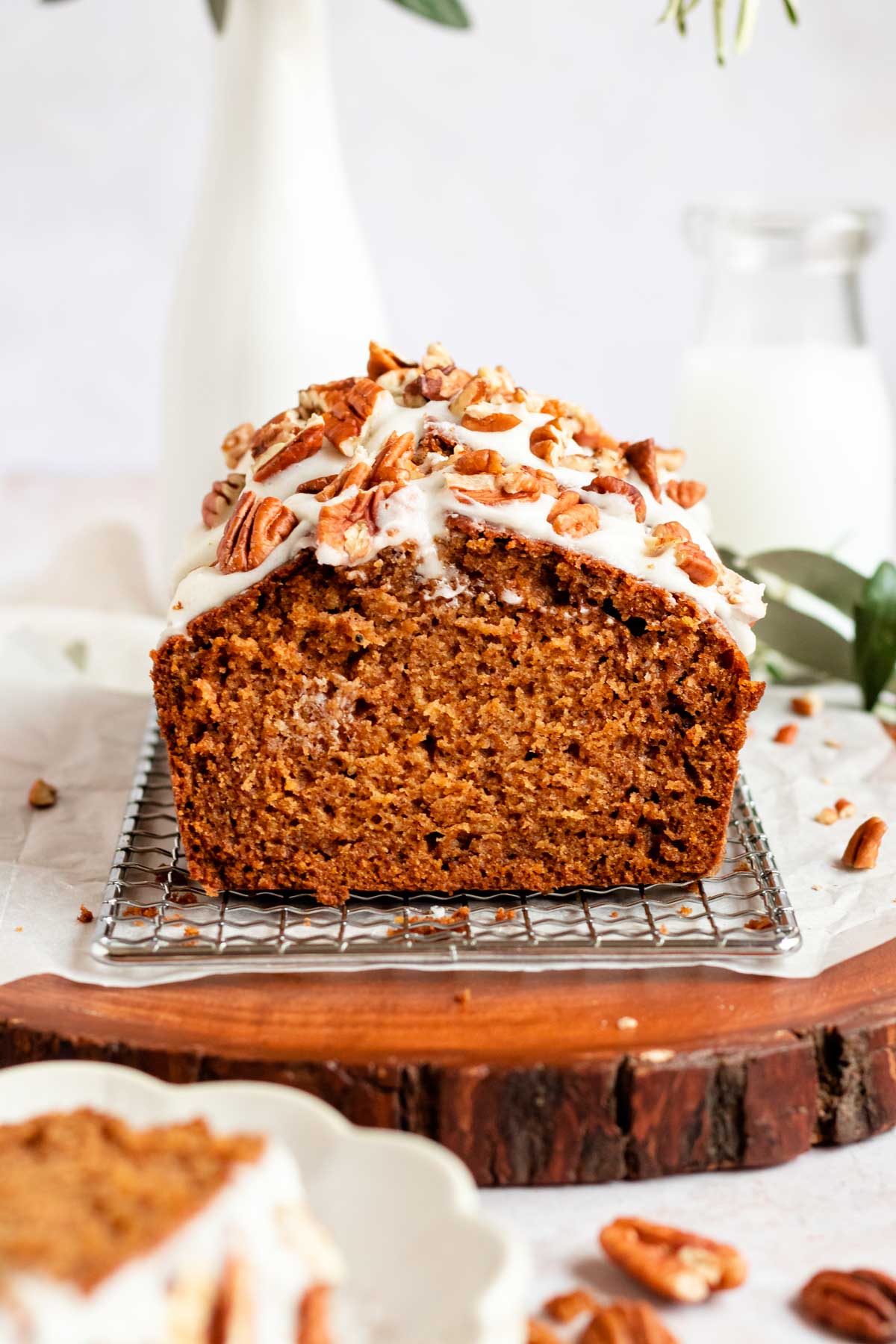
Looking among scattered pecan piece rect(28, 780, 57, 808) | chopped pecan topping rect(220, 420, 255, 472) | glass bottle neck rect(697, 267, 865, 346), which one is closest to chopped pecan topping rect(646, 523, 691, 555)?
chopped pecan topping rect(220, 420, 255, 472)

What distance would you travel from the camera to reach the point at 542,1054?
1.99 metres

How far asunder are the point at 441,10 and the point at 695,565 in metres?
1.75

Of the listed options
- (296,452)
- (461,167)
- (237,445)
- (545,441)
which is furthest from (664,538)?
(461,167)

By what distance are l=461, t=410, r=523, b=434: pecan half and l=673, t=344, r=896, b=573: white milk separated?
1.59 meters

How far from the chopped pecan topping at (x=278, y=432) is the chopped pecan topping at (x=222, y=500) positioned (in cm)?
6

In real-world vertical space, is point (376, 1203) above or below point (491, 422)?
below

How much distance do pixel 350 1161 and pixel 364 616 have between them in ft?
3.09

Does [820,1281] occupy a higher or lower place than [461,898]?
higher

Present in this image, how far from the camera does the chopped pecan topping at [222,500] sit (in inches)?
104

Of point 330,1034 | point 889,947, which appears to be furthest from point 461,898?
point 889,947

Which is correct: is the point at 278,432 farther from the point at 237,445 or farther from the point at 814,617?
the point at 814,617

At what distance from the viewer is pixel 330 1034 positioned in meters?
2.04

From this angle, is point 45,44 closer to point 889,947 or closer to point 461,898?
point 461,898

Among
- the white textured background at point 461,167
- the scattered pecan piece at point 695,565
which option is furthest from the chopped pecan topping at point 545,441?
the white textured background at point 461,167
